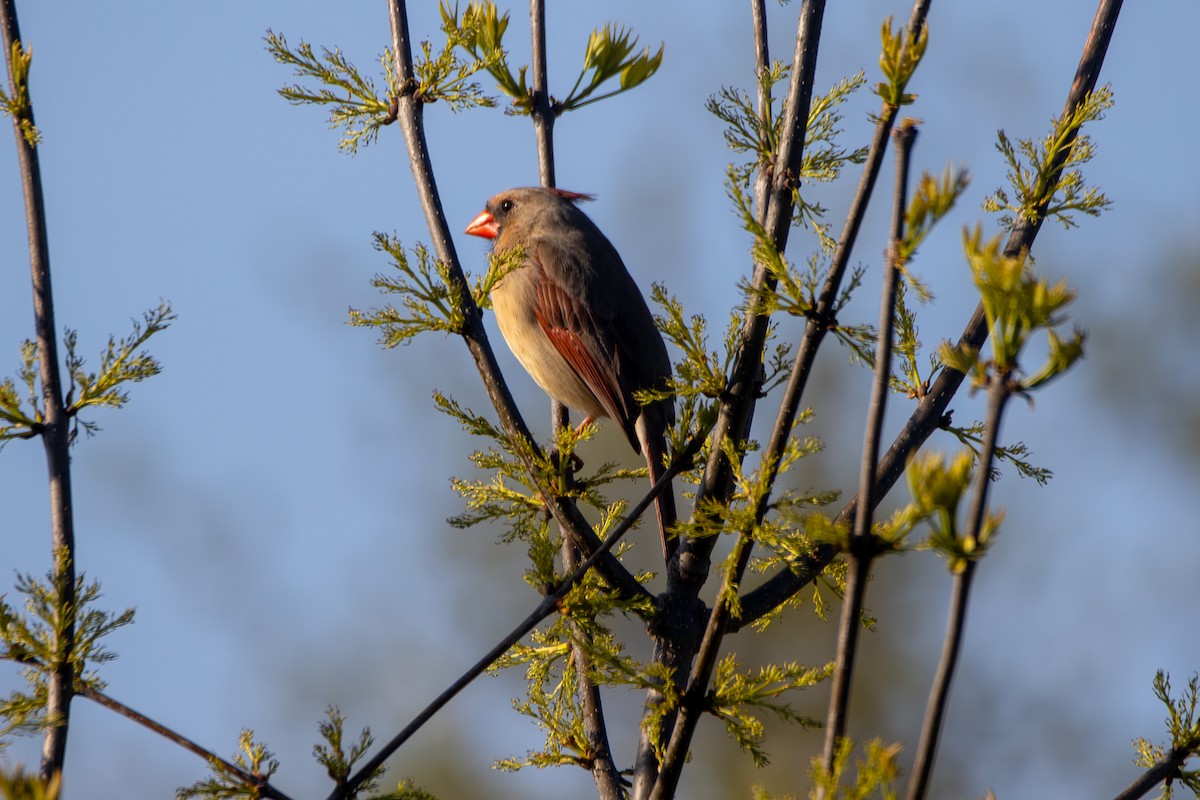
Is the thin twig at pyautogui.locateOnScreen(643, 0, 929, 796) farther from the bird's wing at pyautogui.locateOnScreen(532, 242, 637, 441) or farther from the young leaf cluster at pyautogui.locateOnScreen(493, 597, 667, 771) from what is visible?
the bird's wing at pyautogui.locateOnScreen(532, 242, 637, 441)

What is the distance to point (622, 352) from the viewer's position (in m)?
4.75

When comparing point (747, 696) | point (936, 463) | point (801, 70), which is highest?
point (801, 70)

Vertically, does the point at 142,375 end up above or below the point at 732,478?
above

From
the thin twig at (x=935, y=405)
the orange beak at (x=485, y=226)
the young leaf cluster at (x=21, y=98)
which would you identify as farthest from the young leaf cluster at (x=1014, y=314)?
the orange beak at (x=485, y=226)

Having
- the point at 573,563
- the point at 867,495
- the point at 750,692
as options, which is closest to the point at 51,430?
the point at 573,563

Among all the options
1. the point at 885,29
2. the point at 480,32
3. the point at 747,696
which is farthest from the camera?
the point at 480,32

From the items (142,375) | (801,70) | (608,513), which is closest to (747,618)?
(608,513)

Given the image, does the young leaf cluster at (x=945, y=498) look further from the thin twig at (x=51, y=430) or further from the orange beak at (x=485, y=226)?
the orange beak at (x=485, y=226)

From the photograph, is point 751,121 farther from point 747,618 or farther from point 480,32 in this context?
point 747,618

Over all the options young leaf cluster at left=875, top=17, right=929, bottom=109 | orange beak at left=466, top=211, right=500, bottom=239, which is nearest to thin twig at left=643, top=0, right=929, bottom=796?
young leaf cluster at left=875, top=17, right=929, bottom=109

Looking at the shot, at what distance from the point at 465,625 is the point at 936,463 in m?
13.4

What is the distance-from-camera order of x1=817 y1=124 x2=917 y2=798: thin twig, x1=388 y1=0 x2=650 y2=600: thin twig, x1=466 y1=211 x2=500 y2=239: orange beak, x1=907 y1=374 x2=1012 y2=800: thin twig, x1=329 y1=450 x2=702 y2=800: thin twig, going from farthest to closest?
x1=466 y1=211 x2=500 y2=239: orange beak → x1=388 y1=0 x2=650 y2=600: thin twig → x1=329 y1=450 x2=702 y2=800: thin twig → x1=817 y1=124 x2=917 y2=798: thin twig → x1=907 y1=374 x2=1012 y2=800: thin twig

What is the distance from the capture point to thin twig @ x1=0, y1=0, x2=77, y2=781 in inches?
88.8

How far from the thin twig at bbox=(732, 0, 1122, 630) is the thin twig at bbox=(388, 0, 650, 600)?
1.06 feet
